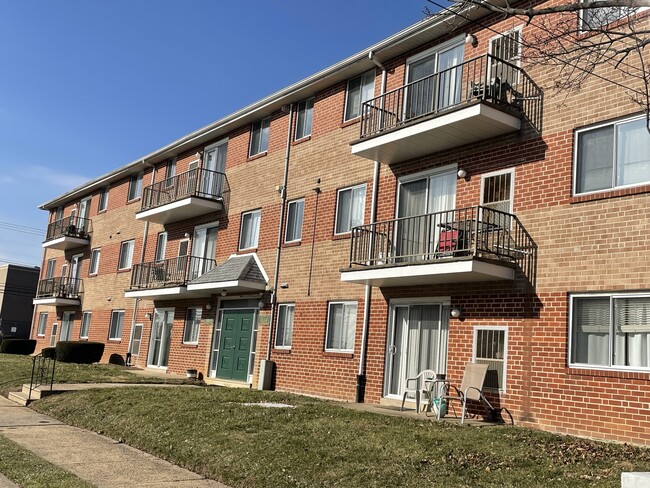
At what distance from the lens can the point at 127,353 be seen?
26172 mm

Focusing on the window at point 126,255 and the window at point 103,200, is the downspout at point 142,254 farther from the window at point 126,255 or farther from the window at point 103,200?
the window at point 103,200

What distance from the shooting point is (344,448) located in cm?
860

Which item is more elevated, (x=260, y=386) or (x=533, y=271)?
(x=533, y=271)

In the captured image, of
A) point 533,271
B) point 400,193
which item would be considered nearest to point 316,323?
point 400,193

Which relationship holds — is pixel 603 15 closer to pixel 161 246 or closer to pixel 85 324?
pixel 161 246

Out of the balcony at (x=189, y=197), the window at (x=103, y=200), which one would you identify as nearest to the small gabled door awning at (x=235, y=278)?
the balcony at (x=189, y=197)

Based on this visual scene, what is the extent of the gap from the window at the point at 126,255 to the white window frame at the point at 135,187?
6.78ft

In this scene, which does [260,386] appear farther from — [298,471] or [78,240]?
[78,240]

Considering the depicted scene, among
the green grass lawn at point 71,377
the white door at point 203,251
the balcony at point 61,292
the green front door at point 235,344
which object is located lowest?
the green grass lawn at point 71,377

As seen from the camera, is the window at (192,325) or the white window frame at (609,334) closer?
the white window frame at (609,334)

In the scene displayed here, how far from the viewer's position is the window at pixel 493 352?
12.3 m

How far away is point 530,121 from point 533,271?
2978mm

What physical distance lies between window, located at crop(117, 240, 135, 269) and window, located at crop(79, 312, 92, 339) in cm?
358

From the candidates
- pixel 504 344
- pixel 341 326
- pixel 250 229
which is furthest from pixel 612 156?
pixel 250 229
